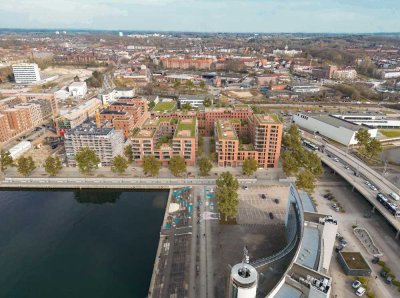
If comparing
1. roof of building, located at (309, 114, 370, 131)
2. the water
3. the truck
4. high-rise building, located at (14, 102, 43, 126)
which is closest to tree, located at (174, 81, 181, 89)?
high-rise building, located at (14, 102, 43, 126)

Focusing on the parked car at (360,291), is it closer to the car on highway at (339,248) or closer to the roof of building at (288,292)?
the car on highway at (339,248)

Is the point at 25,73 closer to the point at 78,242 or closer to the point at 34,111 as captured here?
the point at 34,111

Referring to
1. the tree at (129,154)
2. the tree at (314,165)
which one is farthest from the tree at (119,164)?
the tree at (314,165)

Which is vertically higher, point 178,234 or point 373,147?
point 373,147

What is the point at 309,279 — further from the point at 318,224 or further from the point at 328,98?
the point at 328,98

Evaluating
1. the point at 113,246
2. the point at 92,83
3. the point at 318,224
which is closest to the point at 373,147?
the point at 318,224

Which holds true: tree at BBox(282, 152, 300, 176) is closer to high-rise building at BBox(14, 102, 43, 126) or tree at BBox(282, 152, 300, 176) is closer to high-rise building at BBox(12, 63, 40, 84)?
high-rise building at BBox(14, 102, 43, 126)

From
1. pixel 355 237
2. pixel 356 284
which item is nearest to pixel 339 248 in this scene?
pixel 355 237
